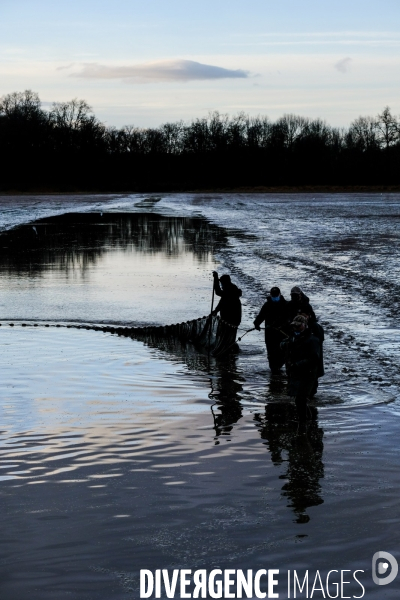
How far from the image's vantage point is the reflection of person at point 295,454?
26.4ft

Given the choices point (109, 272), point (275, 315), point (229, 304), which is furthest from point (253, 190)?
point (275, 315)

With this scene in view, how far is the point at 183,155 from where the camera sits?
13862cm

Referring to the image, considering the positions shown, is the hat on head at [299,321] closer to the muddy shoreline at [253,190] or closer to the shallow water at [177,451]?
the shallow water at [177,451]

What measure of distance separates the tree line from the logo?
116823mm

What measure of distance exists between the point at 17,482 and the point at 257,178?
12837 centimetres

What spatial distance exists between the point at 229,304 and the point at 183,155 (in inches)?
4968

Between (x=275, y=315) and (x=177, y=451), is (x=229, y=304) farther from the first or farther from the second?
(x=177, y=451)

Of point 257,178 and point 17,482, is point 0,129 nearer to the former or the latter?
point 257,178

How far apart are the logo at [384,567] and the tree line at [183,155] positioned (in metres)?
117

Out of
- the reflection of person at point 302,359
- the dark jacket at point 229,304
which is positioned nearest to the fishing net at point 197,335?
the dark jacket at point 229,304

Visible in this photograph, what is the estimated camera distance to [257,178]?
135 m

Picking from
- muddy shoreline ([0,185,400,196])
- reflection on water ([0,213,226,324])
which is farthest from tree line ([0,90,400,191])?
reflection on water ([0,213,226,324])

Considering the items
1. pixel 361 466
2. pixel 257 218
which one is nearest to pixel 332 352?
pixel 361 466

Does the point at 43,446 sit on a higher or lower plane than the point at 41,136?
lower
